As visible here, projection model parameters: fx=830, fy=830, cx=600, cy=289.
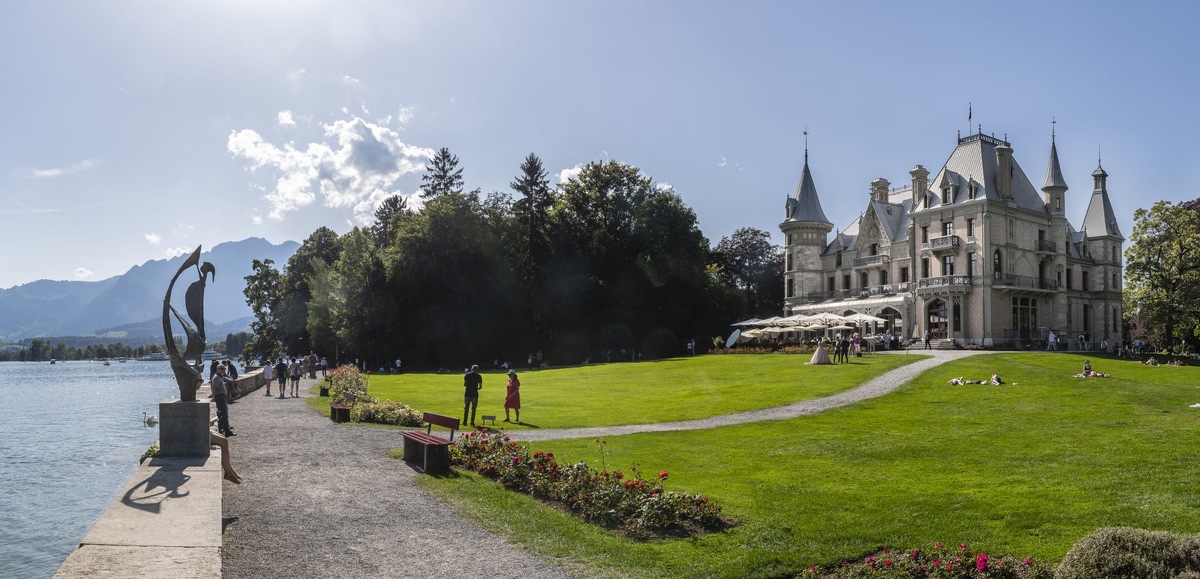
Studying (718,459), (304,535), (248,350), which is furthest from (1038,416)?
(248,350)

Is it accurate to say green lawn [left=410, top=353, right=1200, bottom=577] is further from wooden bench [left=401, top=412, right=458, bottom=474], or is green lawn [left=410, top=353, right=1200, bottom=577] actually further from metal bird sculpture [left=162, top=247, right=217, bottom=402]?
metal bird sculpture [left=162, top=247, right=217, bottom=402]

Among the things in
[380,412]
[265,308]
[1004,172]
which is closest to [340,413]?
[380,412]

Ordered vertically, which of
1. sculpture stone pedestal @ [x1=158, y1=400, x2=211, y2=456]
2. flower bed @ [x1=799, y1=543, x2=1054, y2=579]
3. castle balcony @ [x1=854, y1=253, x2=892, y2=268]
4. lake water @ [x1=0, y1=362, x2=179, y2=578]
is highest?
castle balcony @ [x1=854, y1=253, x2=892, y2=268]

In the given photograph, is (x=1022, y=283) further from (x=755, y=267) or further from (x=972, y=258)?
(x=755, y=267)

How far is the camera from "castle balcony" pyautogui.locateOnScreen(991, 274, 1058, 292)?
6060cm

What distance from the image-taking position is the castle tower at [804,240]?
76812mm

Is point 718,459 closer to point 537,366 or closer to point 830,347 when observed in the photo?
point 830,347

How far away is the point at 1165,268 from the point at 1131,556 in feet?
150

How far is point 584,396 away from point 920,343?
38.1m

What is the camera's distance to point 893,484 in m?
14.2

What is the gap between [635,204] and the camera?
75.3m

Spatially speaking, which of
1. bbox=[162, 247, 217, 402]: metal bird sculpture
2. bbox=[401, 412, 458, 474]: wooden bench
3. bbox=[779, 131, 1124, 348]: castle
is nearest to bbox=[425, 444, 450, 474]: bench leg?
bbox=[401, 412, 458, 474]: wooden bench

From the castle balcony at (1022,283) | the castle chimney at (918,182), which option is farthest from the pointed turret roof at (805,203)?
the castle balcony at (1022,283)

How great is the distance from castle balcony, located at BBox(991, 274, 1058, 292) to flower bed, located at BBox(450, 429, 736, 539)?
53.7 m
